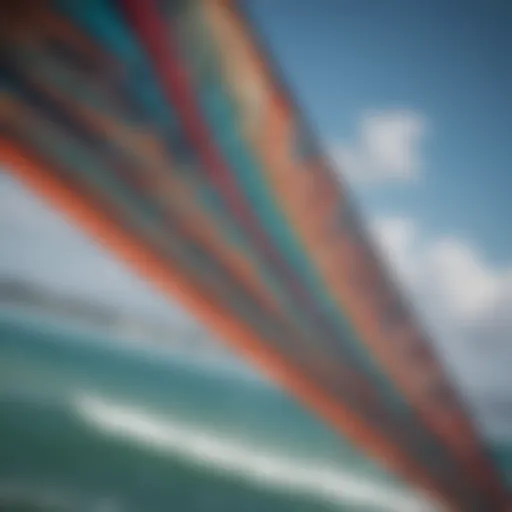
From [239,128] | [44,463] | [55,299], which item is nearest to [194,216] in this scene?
[239,128]

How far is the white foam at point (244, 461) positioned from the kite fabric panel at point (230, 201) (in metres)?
0.05

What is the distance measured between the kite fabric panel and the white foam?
0.18 ft

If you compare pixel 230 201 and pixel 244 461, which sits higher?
pixel 230 201

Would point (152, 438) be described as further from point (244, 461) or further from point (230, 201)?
point (230, 201)

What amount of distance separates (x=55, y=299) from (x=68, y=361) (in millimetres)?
115

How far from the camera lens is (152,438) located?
4.14ft

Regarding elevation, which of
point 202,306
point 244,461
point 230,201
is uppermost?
point 230,201

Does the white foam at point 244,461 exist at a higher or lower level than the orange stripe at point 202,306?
lower

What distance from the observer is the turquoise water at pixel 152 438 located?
4.04 feet

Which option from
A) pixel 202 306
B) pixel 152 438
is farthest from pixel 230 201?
pixel 152 438

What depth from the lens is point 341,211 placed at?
53.1 inches

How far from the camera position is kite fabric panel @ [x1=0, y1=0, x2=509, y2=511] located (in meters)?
1.25

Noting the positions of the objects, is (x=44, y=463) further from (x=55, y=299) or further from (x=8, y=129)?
(x=8, y=129)

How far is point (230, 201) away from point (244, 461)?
1.53 ft
